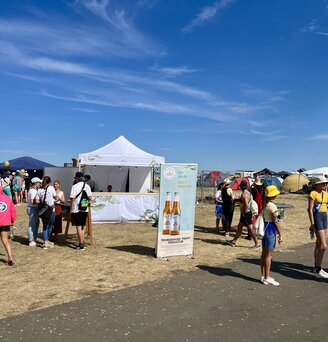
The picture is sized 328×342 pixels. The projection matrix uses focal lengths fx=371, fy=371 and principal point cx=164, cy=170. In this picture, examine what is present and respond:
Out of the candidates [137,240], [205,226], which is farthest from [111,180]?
[137,240]

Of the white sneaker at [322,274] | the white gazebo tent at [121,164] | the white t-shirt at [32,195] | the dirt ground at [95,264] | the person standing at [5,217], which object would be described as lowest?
the dirt ground at [95,264]

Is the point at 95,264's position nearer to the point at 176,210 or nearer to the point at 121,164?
the point at 176,210

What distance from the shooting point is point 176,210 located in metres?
7.89

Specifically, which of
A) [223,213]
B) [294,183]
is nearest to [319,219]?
[223,213]

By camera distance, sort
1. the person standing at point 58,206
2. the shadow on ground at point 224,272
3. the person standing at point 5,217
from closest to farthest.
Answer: the shadow on ground at point 224,272, the person standing at point 5,217, the person standing at point 58,206

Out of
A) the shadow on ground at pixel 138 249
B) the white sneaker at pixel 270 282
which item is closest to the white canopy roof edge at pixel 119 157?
the shadow on ground at pixel 138 249

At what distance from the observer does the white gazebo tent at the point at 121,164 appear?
13719mm

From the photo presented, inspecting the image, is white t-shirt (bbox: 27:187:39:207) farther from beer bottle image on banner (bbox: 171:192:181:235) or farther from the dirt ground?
beer bottle image on banner (bbox: 171:192:181:235)

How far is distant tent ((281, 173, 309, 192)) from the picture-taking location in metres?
36.4

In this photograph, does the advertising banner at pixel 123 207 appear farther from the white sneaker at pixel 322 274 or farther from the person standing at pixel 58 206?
the white sneaker at pixel 322 274

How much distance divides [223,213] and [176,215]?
11.2 ft

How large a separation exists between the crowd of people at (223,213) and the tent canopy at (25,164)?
12865 millimetres

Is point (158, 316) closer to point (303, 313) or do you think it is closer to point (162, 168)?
point (303, 313)

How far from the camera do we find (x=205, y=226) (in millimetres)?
13023
